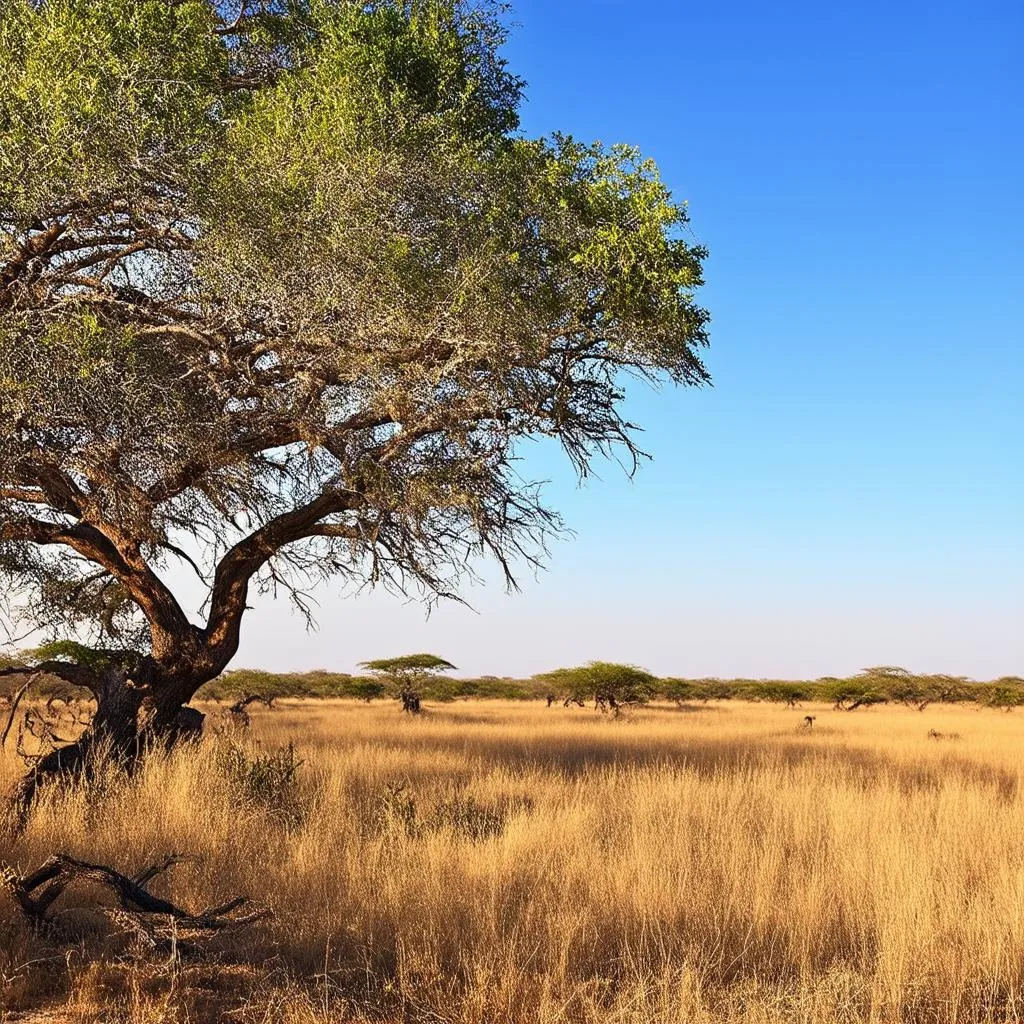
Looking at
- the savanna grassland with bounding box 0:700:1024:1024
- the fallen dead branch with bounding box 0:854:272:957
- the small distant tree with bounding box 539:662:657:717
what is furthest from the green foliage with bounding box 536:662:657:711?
the fallen dead branch with bounding box 0:854:272:957

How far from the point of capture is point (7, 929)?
532cm

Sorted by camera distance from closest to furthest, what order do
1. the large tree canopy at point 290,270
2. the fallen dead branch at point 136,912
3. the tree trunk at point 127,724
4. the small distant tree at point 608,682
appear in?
the fallen dead branch at point 136,912 → the large tree canopy at point 290,270 → the tree trunk at point 127,724 → the small distant tree at point 608,682

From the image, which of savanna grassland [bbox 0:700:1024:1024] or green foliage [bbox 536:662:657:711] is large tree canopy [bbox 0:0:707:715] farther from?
green foliage [bbox 536:662:657:711]

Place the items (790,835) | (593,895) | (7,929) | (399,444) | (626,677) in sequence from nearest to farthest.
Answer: (7,929) < (593,895) < (790,835) < (399,444) < (626,677)

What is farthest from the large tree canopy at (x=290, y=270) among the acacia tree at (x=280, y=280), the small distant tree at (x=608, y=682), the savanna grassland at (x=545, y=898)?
the small distant tree at (x=608, y=682)

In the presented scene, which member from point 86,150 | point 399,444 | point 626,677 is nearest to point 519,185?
point 399,444

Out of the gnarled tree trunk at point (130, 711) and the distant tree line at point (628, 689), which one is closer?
the gnarled tree trunk at point (130, 711)

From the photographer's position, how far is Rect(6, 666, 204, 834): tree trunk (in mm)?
10180

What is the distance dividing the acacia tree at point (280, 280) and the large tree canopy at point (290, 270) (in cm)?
3

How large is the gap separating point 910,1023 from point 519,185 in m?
7.29

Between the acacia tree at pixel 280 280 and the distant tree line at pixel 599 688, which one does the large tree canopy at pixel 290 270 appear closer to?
the acacia tree at pixel 280 280

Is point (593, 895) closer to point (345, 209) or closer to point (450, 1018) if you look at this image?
point (450, 1018)

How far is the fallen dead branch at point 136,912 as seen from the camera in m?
4.86

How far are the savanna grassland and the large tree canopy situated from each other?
9.63ft
